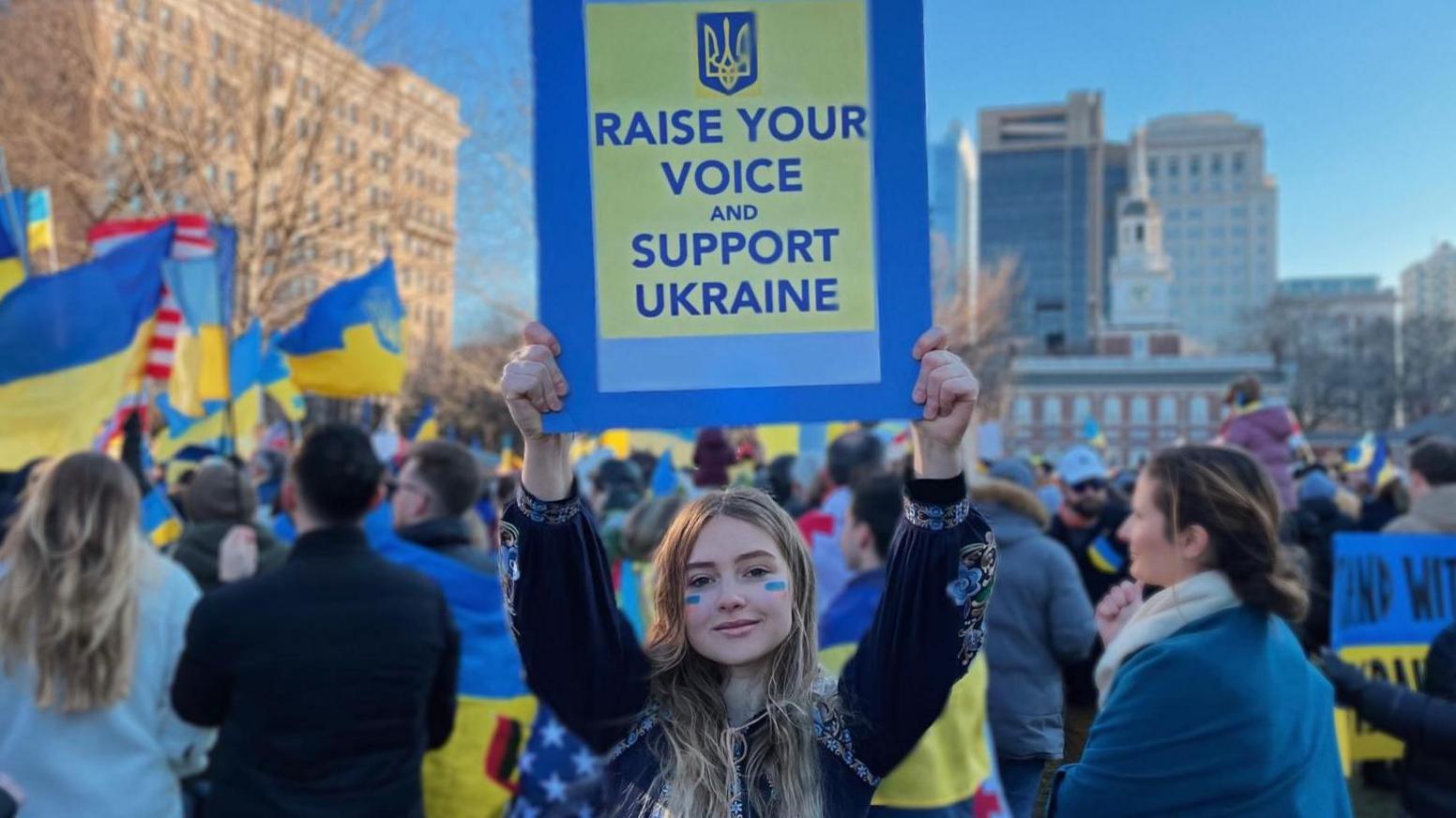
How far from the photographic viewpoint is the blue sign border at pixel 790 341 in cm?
170

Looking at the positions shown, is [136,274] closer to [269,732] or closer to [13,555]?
[13,555]

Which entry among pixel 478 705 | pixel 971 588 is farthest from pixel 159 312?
pixel 971 588

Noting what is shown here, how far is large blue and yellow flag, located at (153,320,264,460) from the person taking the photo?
745 cm

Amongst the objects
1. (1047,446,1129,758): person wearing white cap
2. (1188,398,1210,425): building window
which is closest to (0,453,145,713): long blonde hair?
(1047,446,1129,758): person wearing white cap

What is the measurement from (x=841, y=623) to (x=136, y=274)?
13.6 ft

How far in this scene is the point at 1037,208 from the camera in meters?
126

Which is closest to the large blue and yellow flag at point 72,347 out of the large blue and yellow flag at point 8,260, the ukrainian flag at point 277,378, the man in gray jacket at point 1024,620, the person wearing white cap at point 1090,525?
the large blue and yellow flag at point 8,260

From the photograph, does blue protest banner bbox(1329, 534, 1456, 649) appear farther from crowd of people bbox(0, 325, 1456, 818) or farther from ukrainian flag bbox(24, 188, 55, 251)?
ukrainian flag bbox(24, 188, 55, 251)

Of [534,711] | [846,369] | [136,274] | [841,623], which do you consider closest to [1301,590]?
[846,369]

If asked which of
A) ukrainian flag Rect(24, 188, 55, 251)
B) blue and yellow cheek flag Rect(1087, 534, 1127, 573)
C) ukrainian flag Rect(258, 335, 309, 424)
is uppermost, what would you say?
ukrainian flag Rect(24, 188, 55, 251)

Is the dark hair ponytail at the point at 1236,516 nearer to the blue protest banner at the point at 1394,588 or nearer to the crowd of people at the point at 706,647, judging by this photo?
the crowd of people at the point at 706,647

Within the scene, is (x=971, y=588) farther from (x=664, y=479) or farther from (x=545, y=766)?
(x=664, y=479)

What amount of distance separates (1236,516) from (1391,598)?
10.9ft

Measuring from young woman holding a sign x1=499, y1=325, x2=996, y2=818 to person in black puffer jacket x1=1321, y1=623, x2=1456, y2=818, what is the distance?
1921 mm
